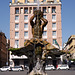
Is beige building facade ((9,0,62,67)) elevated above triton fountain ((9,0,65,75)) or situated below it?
above

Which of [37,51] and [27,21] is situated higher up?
[27,21]

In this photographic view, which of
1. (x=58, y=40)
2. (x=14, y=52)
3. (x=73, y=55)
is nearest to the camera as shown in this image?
(x=14, y=52)

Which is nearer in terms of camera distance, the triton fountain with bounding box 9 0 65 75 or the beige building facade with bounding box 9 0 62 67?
the triton fountain with bounding box 9 0 65 75

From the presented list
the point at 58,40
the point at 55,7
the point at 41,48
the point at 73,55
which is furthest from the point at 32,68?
the point at 73,55

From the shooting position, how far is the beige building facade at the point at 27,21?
200ft

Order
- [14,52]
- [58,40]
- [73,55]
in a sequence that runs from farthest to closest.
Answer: [73,55] < [58,40] < [14,52]

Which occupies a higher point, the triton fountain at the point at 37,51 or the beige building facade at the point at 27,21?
the beige building facade at the point at 27,21

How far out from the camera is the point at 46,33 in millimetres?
61375

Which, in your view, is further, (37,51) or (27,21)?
(27,21)

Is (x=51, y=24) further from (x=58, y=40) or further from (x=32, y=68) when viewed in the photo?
(x=32, y=68)

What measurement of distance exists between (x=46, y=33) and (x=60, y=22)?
203 inches

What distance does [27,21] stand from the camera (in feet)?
205

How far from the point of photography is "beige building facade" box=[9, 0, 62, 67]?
60.9 metres

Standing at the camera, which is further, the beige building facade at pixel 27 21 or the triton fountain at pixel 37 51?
the beige building facade at pixel 27 21
